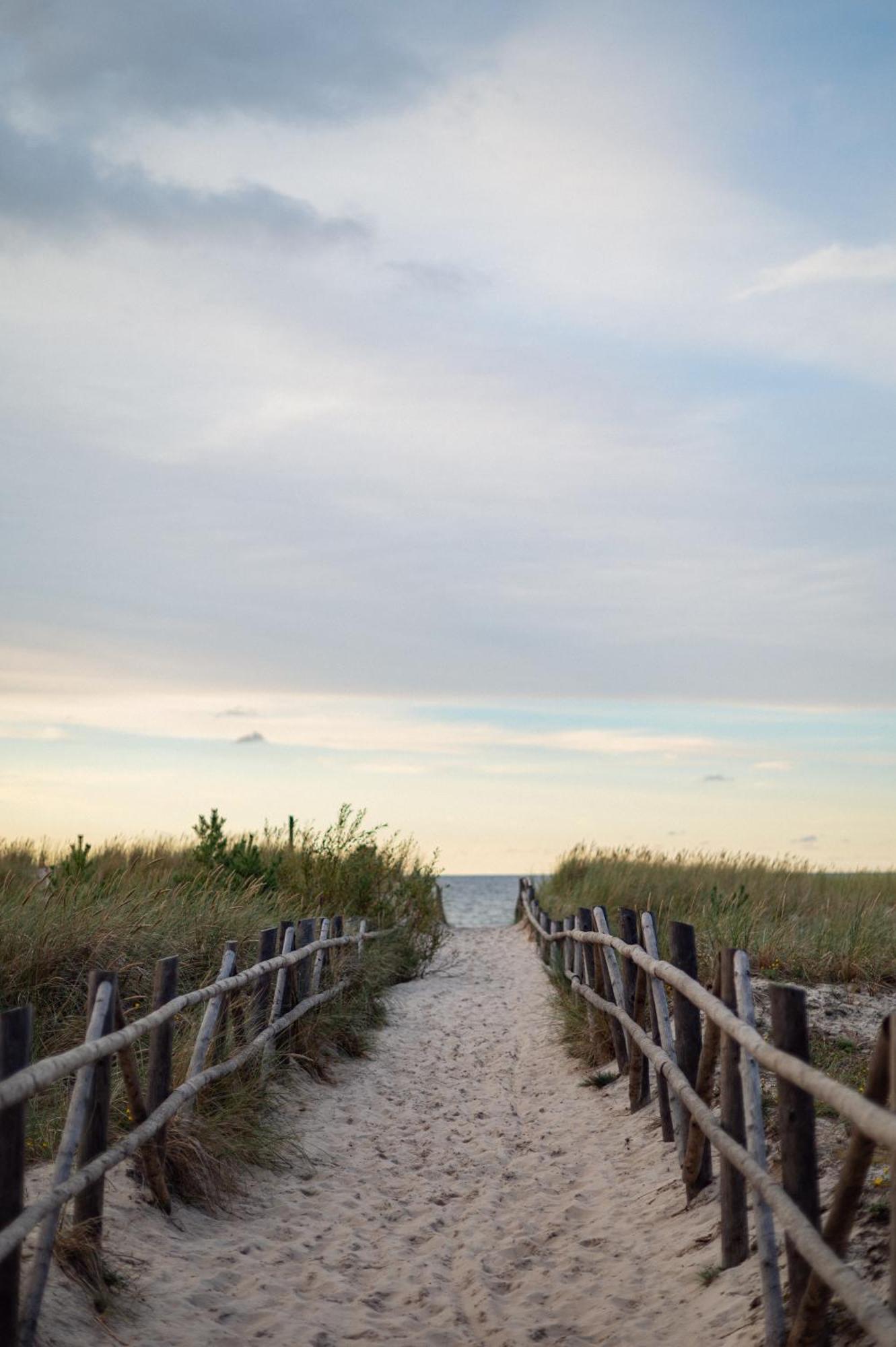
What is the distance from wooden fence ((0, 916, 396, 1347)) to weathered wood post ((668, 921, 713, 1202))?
257cm

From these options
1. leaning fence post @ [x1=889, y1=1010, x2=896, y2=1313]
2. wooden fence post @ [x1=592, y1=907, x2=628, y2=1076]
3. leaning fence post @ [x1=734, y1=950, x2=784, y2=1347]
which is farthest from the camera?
wooden fence post @ [x1=592, y1=907, x2=628, y2=1076]

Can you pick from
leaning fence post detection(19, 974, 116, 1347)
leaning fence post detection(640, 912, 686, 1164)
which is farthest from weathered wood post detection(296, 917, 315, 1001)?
leaning fence post detection(19, 974, 116, 1347)

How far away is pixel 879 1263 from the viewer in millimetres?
4227

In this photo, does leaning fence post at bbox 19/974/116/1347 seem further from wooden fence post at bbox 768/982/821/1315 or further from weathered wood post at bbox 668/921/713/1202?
weathered wood post at bbox 668/921/713/1202

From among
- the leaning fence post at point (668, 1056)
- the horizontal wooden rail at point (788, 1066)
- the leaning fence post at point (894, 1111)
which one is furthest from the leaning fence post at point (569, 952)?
the leaning fence post at point (894, 1111)

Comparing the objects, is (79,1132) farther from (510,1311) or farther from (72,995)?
(72,995)

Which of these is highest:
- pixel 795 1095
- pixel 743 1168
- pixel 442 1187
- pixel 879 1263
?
pixel 795 1095

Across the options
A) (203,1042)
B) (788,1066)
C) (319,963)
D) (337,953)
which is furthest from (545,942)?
(788,1066)

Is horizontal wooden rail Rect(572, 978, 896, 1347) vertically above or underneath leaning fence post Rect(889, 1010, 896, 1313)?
underneath

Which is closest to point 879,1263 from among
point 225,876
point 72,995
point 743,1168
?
point 743,1168

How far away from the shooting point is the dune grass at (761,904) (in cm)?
1036

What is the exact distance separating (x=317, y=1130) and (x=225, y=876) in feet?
19.8

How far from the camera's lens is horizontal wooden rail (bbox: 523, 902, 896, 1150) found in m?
2.88

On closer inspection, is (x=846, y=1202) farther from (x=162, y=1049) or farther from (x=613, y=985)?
(x=613, y=985)
